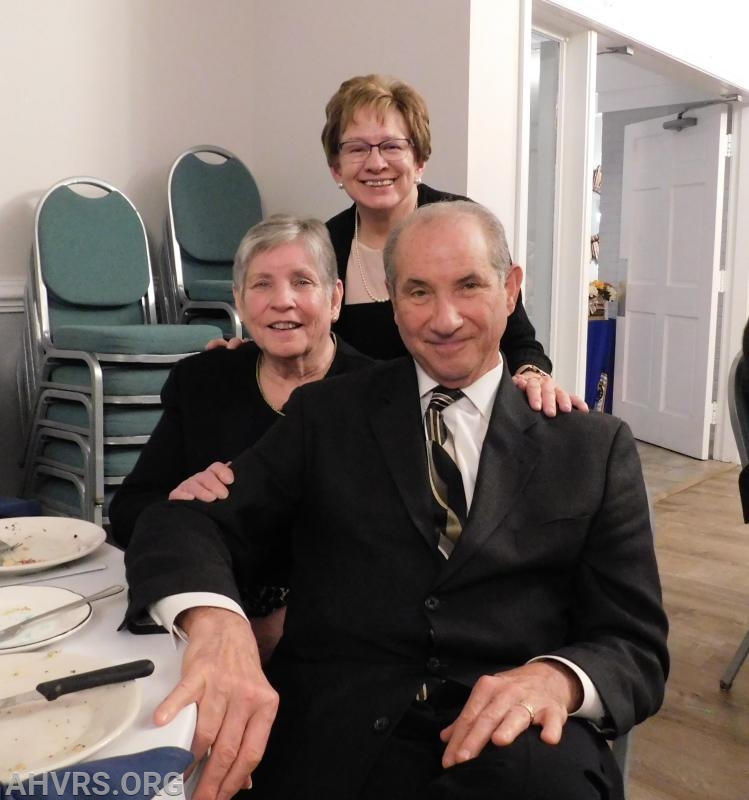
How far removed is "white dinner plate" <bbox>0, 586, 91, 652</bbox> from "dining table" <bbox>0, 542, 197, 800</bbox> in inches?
0.5

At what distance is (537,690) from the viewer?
3.39 feet

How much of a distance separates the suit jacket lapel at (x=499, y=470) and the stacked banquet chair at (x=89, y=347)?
1704mm

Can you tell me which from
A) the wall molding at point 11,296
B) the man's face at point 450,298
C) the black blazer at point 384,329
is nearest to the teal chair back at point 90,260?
the wall molding at point 11,296

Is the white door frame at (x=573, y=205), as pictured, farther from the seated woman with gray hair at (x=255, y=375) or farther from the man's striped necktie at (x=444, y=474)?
the man's striped necktie at (x=444, y=474)

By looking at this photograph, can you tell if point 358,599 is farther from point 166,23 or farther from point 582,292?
point 166,23

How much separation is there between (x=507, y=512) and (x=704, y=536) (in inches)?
126

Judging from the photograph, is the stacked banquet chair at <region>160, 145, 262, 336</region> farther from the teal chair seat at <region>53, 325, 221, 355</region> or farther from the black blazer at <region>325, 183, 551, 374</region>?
the black blazer at <region>325, 183, 551, 374</region>

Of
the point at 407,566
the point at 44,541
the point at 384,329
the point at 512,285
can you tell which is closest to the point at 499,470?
the point at 407,566

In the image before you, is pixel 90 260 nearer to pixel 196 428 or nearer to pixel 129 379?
pixel 129 379

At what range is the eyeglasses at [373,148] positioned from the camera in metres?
2.04

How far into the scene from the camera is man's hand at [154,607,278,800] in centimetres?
88

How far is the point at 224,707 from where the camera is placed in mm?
905

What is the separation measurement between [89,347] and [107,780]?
2233 mm

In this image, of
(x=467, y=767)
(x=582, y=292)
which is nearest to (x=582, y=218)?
(x=582, y=292)
